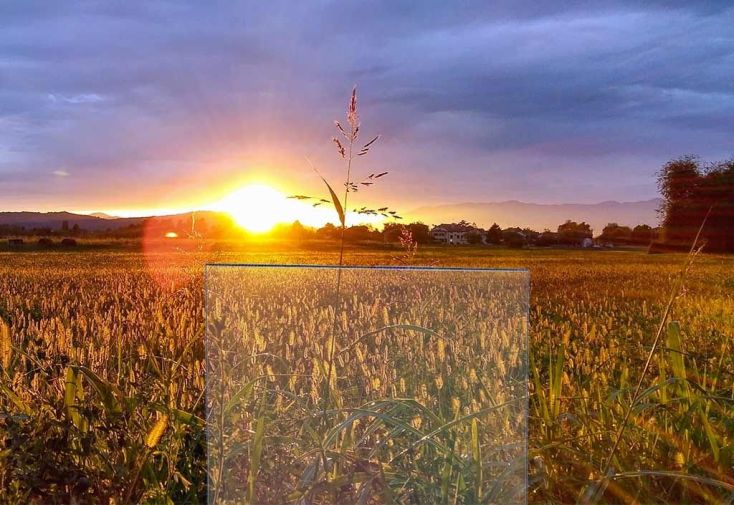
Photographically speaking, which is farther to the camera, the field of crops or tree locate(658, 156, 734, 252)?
tree locate(658, 156, 734, 252)

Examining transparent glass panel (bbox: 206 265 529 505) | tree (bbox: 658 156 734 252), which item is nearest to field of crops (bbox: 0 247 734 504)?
transparent glass panel (bbox: 206 265 529 505)

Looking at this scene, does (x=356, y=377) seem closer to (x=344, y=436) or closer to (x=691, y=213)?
(x=344, y=436)

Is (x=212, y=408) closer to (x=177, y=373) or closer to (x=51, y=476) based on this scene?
(x=51, y=476)

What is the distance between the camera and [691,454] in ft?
10.4

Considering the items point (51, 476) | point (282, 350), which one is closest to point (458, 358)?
point (282, 350)

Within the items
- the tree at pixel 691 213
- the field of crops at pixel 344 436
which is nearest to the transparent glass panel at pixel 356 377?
the field of crops at pixel 344 436

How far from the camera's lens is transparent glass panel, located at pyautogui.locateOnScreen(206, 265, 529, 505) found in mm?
1781

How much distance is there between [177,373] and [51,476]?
1.30 metres

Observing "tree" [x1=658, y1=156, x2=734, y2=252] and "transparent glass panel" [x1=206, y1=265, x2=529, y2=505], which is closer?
"transparent glass panel" [x1=206, y1=265, x2=529, y2=505]

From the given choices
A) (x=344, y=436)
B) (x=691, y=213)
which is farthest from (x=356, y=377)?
(x=691, y=213)

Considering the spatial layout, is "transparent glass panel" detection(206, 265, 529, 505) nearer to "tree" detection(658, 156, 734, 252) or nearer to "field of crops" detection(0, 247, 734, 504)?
"field of crops" detection(0, 247, 734, 504)

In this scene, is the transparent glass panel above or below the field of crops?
above

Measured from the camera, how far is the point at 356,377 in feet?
5.89

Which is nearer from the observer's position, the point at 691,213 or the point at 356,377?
the point at 356,377
